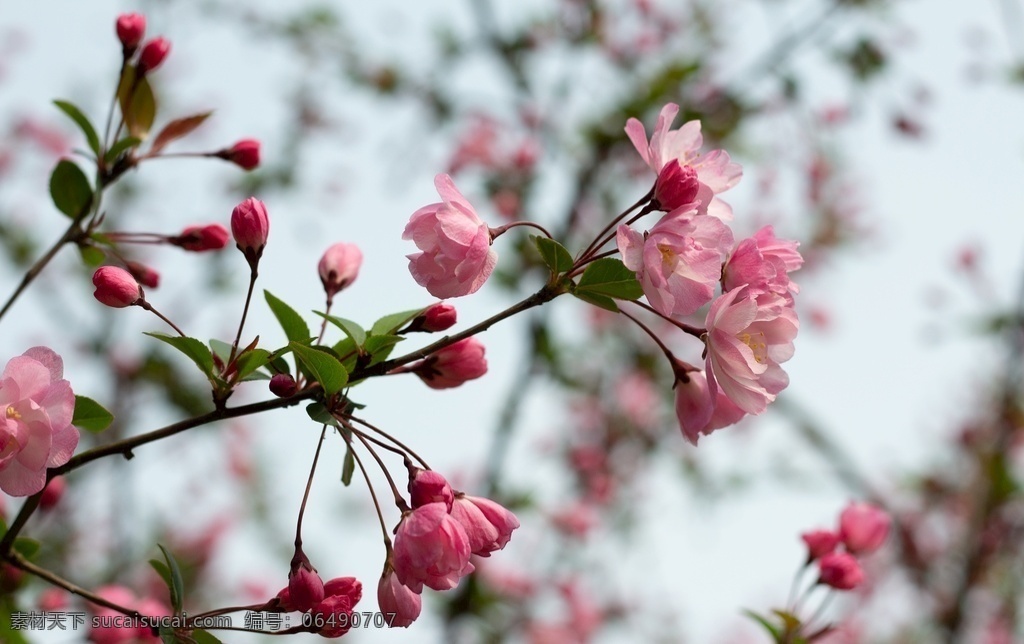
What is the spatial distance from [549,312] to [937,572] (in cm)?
368

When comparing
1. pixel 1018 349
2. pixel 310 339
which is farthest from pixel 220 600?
pixel 310 339

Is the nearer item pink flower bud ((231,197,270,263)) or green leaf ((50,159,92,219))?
pink flower bud ((231,197,270,263))

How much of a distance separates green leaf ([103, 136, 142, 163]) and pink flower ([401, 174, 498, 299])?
63 cm

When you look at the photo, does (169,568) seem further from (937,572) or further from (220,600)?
(937,572)

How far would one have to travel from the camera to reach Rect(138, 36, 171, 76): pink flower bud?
154 cm

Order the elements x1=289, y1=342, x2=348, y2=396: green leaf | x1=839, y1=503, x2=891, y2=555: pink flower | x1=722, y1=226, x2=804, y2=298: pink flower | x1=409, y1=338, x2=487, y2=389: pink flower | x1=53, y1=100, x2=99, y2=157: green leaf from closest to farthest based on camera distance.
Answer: x1=289, y1=342, x2=348, y2=396: green leaf < x1=722, y1=226, x2=804, y2=298: pink flower < x1=409, y1=338, x2=487, y2=389: pink flower < x1=53, y1=100, x2=99, y2=157: green leaf < x1=839, y1=503, x2=891, y2=555: pink flower

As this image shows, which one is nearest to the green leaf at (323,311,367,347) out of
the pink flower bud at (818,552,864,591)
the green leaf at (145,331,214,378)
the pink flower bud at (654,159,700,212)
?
the green leaf at (145,331,214,378)

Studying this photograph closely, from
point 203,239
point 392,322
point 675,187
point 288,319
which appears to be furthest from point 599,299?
point 203,239

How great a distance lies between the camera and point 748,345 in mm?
1080

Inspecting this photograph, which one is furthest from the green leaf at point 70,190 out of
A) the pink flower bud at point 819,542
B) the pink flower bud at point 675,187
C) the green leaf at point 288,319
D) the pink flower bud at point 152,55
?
the pink flower bud at point 819,542

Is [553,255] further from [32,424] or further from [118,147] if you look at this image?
[118,147]

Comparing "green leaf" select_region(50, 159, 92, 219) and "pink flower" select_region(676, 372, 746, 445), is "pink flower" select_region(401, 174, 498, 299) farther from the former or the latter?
"green leaf" select_region(50, 159, 92, 219)

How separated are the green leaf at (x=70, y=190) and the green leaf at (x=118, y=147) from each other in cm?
7

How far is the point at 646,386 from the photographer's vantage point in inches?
222
